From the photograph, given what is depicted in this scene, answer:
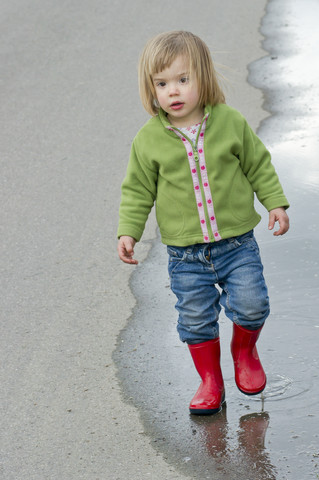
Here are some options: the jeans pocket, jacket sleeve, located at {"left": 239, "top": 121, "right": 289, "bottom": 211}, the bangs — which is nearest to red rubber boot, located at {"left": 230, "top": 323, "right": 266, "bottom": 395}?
the jeans pocket

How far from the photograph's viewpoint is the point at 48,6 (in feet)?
34.8

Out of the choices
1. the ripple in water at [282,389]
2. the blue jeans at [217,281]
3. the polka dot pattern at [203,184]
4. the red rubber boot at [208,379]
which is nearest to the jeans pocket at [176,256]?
the blue jeans at [217,281]

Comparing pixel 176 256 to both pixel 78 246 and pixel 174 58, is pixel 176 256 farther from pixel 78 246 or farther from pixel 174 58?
pixel 78 246

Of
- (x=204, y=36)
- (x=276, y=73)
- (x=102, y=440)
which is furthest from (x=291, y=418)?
(x=204, y=36)

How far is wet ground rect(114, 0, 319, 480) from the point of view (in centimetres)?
309

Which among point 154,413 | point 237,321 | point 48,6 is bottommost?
point 48,6

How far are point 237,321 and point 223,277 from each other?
0.60ft

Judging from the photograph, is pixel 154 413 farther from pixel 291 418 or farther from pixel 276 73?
pixel 276 73

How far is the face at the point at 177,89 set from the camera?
10.6 feet

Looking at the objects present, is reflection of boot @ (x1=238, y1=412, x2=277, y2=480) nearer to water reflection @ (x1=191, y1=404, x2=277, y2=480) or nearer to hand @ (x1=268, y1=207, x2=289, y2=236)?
water reflection @ (x1=191, y1=404, x2=277, y2=480)

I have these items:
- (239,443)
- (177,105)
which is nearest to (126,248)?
(177,105)

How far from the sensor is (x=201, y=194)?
129 inches

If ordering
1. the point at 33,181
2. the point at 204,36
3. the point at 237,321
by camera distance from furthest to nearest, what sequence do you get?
the point at 204,36 → the point at 33,181 → the point at 237,321

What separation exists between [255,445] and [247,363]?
0.40 m
